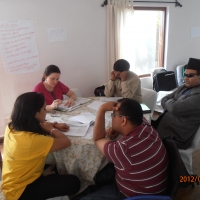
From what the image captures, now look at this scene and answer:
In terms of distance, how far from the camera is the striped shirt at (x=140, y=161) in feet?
3.31

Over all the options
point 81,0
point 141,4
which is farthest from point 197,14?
point 81,0

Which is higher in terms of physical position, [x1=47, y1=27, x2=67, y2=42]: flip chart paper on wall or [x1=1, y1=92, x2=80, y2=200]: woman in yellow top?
[x1=47, y1=27, x2=67, y2=42]: flip chart paper on wall

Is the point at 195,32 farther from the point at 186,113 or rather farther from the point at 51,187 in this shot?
the point at 51,187

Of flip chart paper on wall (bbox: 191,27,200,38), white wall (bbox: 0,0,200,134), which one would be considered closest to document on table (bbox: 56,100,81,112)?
white wall (bbox: 0,0,200,134)

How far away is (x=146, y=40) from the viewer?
390 cm

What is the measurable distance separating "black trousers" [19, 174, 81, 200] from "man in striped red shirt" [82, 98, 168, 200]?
Answer: 23 centimetres

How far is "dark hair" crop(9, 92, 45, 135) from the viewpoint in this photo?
1197mm

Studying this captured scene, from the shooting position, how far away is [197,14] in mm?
4223

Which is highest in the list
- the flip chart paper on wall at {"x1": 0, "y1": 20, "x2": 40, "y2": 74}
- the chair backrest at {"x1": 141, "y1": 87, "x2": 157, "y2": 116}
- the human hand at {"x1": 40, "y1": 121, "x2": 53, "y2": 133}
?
the flip chart paper on wall at {"x1": 0, "y1": 20, "x2": 40, "y2": 74}

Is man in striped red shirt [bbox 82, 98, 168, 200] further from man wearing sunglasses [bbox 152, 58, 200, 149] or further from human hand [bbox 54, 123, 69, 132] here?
man wearing sunglasses [bbox 152, 58, 200, 149]

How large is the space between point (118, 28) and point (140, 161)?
274cm

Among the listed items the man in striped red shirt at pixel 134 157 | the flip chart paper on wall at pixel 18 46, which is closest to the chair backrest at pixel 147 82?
the flip chart paper on wall at pixel 18 46

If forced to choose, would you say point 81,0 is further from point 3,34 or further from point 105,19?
point 3,34

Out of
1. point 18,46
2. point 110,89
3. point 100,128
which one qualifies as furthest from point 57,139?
point 18,46
